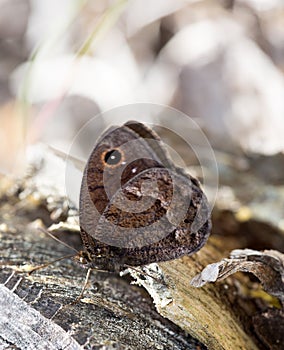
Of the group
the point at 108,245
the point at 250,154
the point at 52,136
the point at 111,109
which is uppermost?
the point at 108,245

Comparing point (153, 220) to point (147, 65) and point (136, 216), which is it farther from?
point (147, 65)

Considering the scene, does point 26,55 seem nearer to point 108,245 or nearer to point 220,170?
point 220,170

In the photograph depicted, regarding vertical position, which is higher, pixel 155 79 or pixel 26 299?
pixel 26 299

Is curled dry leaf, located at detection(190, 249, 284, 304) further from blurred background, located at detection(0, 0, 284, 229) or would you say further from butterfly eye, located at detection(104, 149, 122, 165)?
blurred background, located at detection(0, 0, 284, 229)

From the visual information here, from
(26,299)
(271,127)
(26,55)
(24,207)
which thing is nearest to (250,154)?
(271,127)

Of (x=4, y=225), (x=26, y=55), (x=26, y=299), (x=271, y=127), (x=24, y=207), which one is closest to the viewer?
(x=26, y=299)

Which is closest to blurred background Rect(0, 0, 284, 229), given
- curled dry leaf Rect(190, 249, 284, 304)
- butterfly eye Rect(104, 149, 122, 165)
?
butterfly eye Rect(104, 149, 122, 165)

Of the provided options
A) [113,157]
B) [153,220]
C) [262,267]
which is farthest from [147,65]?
[262,267]
